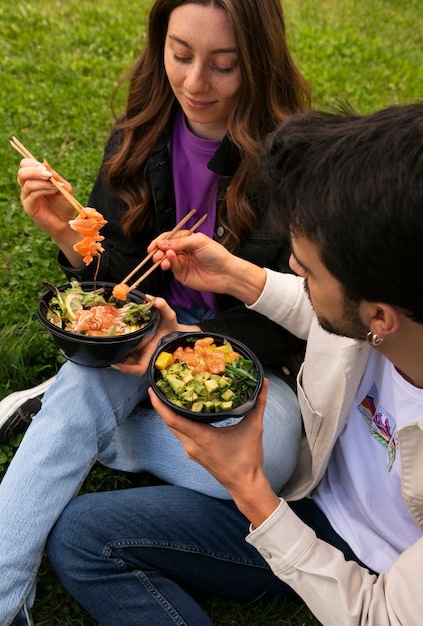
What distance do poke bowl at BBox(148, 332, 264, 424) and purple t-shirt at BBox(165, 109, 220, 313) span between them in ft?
1.97

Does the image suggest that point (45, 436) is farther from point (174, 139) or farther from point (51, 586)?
point (174, 139)

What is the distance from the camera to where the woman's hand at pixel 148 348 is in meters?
2.08

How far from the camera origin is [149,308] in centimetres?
210

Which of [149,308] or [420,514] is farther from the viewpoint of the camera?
[149,308]

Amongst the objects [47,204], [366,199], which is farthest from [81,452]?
[366,199]

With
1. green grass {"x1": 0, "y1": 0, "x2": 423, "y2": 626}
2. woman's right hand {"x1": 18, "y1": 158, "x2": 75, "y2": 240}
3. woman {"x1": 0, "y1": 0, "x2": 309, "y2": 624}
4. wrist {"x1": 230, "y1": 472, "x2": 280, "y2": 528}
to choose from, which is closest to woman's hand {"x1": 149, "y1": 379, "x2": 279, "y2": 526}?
wrist {"x1": 230, "y1": 472, "x2": 280, "y2": 528}

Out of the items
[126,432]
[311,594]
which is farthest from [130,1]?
[311,594]

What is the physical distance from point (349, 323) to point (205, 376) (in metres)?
0.45

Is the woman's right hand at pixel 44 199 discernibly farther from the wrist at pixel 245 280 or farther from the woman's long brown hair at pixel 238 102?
the wrist at pixel 245 280

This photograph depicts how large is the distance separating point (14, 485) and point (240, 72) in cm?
146

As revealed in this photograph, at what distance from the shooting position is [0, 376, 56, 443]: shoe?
2.42m

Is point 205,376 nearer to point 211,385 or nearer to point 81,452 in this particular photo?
point 211,385

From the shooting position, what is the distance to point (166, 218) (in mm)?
2477

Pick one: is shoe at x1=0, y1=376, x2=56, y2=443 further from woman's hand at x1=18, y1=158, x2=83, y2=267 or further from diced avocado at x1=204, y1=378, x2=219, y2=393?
diced avocado at x1=204, y1=378, x2=219, y2=393
